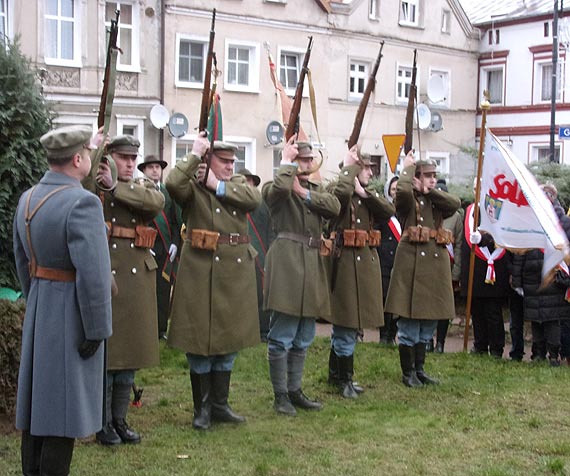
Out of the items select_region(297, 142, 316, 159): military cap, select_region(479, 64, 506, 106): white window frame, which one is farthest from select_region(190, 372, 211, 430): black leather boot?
select_region(479, 64, 506, 106): white window frame

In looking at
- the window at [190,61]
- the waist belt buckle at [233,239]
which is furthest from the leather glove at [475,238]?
the window at [190,61]

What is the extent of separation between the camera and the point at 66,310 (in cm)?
491

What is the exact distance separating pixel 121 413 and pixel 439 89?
29321mm

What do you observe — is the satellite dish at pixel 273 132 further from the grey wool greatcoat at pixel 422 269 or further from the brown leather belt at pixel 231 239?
the brown leather belt at pixel 231 239

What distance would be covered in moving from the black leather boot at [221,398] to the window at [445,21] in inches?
1204

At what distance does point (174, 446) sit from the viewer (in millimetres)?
6398

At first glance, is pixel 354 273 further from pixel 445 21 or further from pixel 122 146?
pixel 445 21

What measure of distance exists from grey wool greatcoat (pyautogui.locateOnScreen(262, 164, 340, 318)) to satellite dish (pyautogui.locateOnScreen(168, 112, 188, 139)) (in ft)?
66.5

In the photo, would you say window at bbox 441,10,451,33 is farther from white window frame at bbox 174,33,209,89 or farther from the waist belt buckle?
the waist belt buckle

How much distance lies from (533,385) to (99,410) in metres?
4.87

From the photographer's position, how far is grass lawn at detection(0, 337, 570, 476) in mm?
5969

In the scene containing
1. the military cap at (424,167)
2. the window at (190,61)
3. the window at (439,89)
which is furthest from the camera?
the window at (439,89)

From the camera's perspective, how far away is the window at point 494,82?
36.9 m

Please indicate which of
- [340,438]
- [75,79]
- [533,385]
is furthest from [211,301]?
[75,79]
